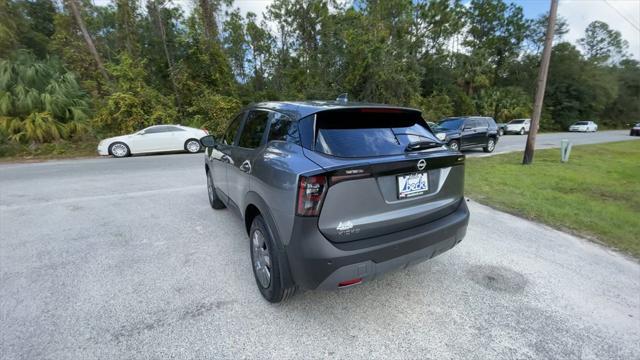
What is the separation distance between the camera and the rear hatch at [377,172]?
192 cm

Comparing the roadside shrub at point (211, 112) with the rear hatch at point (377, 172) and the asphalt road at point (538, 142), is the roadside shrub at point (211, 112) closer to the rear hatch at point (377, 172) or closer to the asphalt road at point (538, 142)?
the asphalt road at point (538, 142)

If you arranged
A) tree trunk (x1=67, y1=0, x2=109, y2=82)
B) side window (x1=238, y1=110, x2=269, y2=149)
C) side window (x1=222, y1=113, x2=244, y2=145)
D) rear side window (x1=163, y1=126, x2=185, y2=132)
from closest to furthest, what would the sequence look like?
side window (x1=238, y1=110, x2=269, y2=149), side window (x1=222, y1=113, x2=244, y2=145), rear side window (x1=163, y1=126, x2=185, y2=132), tree trunk (x1=67, y1=0, x2=109, y2=82)

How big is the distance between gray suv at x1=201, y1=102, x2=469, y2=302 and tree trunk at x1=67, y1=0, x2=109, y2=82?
17.6m

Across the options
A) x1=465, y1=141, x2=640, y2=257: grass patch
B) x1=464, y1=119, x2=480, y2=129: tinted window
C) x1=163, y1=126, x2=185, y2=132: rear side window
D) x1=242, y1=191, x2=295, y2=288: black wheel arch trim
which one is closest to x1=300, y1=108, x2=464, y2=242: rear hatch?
x1=242, y1=191, x2=295, y2=288: black wheel arch trim

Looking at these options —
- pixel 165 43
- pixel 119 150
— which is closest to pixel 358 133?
pixel 119 150

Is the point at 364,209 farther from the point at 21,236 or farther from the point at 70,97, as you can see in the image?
the point at 70,97

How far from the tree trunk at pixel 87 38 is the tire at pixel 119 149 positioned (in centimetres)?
615

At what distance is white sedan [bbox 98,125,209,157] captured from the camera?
11.5 m

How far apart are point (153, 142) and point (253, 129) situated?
36.5 feet

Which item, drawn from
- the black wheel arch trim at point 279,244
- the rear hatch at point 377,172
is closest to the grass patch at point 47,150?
the black wheel arch trim at point 279,244

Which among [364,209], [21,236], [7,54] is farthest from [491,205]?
[7,54]

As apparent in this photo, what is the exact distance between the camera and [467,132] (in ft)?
37.7

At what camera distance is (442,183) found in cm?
238

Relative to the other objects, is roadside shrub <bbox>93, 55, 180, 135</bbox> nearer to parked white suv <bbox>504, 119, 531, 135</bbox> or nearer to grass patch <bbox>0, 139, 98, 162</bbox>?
grass patch <bbox>0, 139, 98, 162</bbox>
